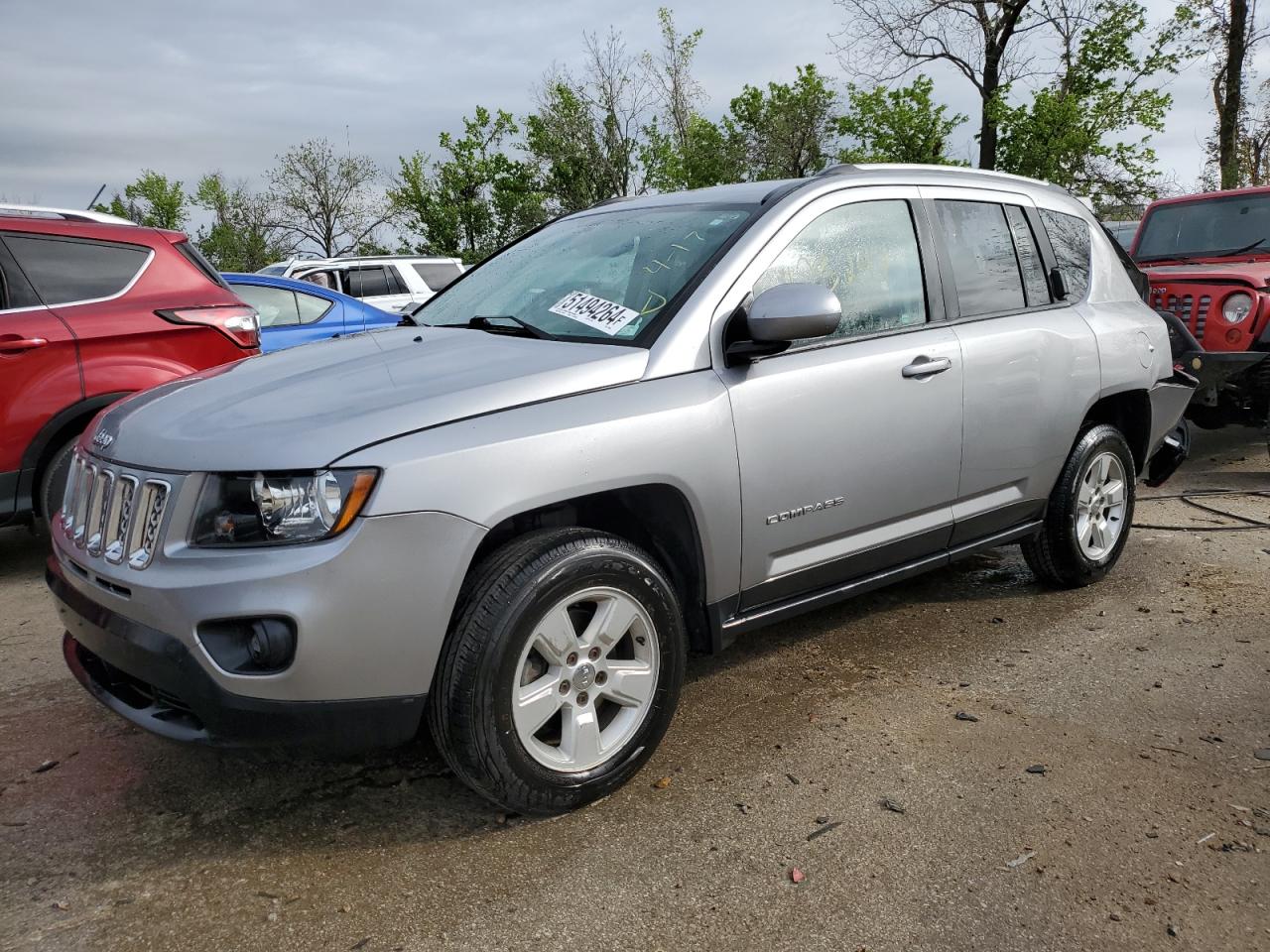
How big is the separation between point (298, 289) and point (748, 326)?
648 cm

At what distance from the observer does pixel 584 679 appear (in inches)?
108

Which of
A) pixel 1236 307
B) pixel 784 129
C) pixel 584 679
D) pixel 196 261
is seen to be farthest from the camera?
pixel 784 129

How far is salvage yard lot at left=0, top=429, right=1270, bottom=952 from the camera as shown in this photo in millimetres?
2320

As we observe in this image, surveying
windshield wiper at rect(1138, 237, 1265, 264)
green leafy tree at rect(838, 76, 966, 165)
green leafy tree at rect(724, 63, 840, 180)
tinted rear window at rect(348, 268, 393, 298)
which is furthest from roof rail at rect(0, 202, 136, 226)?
→ green leafy tree at rect(724, 63, 840, 180)

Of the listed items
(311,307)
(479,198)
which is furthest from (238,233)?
(311,307)

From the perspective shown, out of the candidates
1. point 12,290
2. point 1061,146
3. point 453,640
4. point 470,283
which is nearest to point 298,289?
point 12,290

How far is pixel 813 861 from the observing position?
8.36 feet

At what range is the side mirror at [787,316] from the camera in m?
2.89

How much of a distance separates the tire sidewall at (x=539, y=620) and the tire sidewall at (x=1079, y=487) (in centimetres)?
223

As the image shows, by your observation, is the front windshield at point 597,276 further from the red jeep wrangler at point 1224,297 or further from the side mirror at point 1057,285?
the red jeep wrangler at point 1224,297

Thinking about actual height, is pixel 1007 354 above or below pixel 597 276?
below

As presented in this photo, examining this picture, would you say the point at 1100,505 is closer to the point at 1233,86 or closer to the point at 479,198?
the point at 1233,86

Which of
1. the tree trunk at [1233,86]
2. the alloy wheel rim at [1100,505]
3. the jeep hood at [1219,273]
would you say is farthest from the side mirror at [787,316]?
the tree trunk at [1233,86]

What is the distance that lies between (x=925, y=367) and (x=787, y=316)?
2.73 ft
